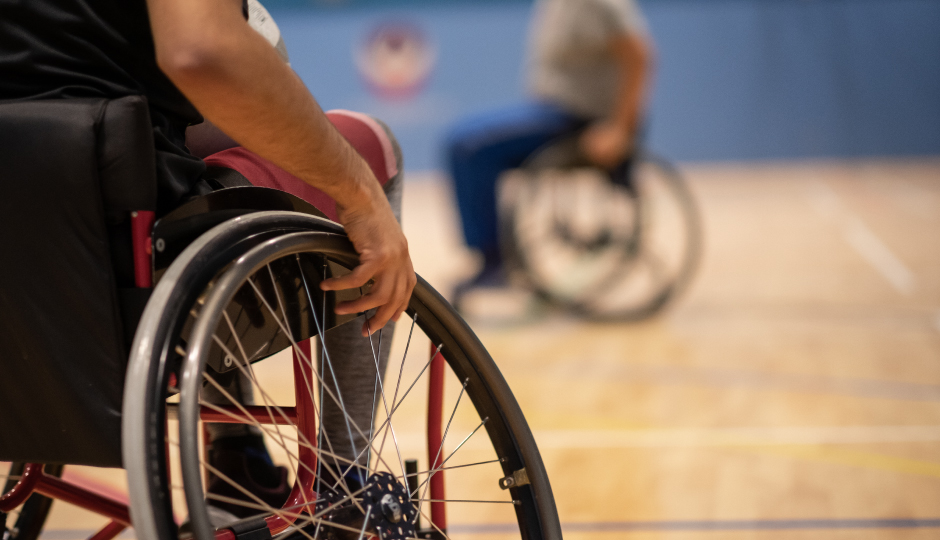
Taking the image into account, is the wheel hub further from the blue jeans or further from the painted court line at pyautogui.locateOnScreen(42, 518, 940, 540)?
the blue jeans

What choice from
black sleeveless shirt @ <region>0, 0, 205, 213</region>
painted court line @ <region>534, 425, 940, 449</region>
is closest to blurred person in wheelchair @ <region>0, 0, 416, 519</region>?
black sleeveless shirt @ <region>0, 0, 205, 213</region>

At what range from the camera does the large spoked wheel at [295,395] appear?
527mm

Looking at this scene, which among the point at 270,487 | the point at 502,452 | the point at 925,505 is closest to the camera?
the point at 502,452

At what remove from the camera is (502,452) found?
A: 2.65ft

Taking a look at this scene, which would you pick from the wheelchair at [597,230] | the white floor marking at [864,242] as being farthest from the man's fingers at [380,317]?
the white floor marking at [864,242]

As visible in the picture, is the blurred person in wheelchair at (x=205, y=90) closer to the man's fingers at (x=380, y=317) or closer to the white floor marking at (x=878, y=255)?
the man's fingers at (x=380, y=317)

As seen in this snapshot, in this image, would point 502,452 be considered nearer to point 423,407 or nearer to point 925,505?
point 925,505

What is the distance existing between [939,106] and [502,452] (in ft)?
26.0

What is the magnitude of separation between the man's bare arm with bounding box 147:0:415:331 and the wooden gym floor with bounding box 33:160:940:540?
0.73 m

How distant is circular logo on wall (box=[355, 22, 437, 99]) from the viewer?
771 cm

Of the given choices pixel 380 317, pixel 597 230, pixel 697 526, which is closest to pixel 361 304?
pixel 380 317

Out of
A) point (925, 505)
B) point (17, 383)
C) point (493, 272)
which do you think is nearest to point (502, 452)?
point (17, 383)

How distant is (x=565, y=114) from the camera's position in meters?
2.68

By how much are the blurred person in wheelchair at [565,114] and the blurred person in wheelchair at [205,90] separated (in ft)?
6.46
